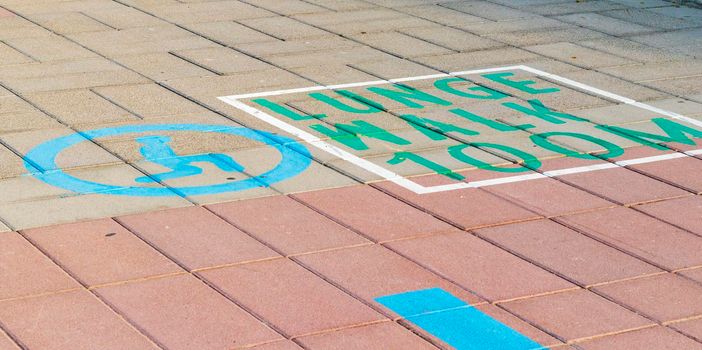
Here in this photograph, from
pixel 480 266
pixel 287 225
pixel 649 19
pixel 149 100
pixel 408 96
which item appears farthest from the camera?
pixel 649 19

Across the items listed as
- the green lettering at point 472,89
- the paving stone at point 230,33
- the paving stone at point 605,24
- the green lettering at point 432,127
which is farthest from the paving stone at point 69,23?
the paving stone at point 605,24

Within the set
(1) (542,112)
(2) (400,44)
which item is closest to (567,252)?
(1) (542,112)

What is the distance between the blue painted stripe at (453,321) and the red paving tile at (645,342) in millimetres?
262

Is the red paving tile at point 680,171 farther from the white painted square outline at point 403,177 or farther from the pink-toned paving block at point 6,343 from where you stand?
the pink-toned paving block at point 6,343

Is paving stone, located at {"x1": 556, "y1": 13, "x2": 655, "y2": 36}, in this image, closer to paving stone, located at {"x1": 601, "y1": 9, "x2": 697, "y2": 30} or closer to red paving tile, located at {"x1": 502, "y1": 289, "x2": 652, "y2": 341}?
paving stone, located at {"x1": 601, "y1": 9, "x2": 697, "y2": 30}

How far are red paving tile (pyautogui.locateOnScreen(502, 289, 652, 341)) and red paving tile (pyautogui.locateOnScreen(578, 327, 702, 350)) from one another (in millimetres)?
66

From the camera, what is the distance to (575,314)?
200 inches

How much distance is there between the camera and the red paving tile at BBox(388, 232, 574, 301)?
17.5 feet

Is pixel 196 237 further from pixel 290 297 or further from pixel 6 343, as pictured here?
pixel 6 343

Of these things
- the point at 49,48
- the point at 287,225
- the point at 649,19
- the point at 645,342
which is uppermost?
the point at 649,19

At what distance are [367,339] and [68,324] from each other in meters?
1.27

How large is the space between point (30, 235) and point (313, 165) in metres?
1.90

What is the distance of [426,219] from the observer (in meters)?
6.14

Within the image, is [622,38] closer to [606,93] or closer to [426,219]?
[606,93]
